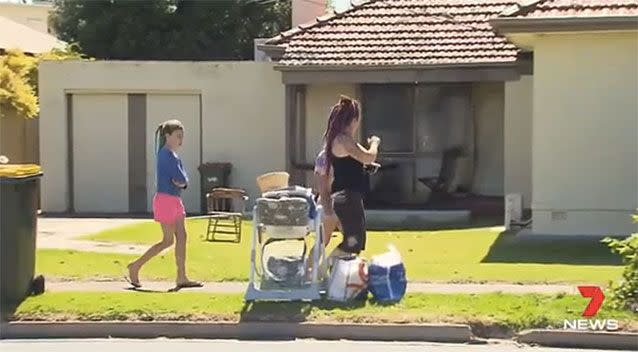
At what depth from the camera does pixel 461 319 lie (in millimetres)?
9664

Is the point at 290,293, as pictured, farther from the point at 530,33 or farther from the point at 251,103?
the point at 251,103

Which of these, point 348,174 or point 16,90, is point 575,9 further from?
point 16,90

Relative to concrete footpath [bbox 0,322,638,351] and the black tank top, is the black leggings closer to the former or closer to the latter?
the black tank top

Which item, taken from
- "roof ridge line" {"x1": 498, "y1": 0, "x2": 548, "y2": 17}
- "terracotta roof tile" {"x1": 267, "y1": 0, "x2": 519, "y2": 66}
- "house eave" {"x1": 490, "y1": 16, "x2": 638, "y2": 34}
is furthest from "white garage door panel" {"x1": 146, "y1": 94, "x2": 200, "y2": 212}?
"house eave" {"x1": 490, "y1": 16, "x2": 638, "y2": 34}

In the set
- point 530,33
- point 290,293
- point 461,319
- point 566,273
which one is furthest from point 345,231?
point 530,33

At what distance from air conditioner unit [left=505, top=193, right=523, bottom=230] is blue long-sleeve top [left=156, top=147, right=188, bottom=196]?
7201 millimetres

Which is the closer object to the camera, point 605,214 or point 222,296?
point 222,296

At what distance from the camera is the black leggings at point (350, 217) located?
10688 millimetres

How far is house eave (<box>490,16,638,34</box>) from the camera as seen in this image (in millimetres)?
14578

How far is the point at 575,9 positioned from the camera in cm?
1509

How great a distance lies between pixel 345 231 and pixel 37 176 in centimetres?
307

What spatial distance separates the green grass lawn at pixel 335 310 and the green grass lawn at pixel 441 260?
150 cm

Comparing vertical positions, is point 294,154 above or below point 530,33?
below

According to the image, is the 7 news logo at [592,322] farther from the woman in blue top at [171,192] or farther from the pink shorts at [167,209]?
the pink shorts at [167,209]
